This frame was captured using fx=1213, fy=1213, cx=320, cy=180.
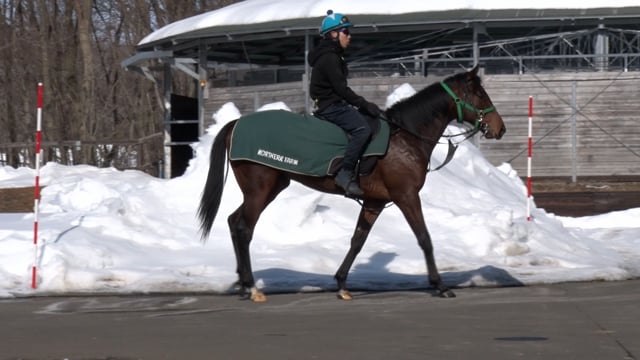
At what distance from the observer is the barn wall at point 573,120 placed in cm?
2581

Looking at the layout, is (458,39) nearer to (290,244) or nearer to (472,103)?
(290,244)

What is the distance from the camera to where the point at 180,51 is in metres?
32.4

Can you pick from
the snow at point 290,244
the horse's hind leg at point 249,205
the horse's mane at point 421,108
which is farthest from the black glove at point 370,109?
the snow at point 290,244

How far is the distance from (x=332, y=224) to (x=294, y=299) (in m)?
3.95

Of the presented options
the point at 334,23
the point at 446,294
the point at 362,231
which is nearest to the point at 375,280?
the point at 362,231

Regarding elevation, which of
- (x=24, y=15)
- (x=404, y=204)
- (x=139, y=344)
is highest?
(x=24, y=15)

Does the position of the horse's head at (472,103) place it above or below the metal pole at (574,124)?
below

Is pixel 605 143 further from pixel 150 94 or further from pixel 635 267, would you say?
pixel 150 94

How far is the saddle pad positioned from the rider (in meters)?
0.12

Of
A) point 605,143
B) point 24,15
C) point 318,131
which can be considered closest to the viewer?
point 318,131

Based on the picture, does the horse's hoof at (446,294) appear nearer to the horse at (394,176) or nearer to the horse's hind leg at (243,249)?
the horse at (394,176)

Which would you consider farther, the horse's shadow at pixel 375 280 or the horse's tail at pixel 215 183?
the horse's shadow at pixel 375 280

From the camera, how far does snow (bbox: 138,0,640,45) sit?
86.1 ft

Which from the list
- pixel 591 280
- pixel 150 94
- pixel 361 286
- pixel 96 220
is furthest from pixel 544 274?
pixel 150 94
